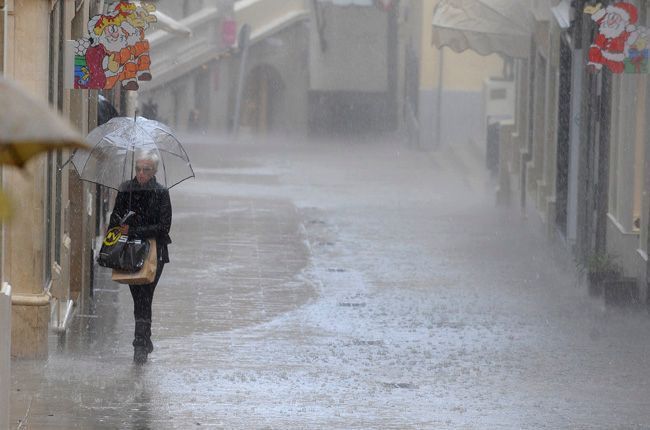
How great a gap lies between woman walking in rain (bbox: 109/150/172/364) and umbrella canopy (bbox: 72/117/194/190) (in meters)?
0.14

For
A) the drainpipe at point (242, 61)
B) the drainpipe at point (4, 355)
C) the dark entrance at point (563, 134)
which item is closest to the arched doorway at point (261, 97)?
the drainpipe at point (242, 61)

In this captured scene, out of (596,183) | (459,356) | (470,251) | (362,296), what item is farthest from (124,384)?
(470,251)

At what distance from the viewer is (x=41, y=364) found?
10461mm

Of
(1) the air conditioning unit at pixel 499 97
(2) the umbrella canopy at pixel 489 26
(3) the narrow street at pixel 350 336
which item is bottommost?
(3) the narrow street at pixel 350 336

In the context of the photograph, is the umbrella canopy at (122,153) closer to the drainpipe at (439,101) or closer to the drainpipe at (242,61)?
the drainpipe at (439,101)

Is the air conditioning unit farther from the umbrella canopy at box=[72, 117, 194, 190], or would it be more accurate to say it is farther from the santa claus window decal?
the umbrella canopy at box=[72, 117, 194, 190]

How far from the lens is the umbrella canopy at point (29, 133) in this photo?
150 inches

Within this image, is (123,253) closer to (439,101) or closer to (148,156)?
(148,156)

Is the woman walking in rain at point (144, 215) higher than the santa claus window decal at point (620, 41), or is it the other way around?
the santa claus window decal at point (620, 41)

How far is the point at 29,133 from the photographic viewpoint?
3809 millimetres

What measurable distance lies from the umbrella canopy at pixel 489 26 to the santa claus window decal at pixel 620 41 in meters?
9.15

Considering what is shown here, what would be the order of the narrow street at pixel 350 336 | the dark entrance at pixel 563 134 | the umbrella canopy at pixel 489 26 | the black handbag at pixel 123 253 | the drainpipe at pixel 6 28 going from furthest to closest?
1. the umbrella canopy at pixel 489 26
2. the dark entrance at pixel 563 134
3. the black handbag at pixel 123 253
4. the drainpipe at pixel 6 28
5. the narrow street at pixel 350 336

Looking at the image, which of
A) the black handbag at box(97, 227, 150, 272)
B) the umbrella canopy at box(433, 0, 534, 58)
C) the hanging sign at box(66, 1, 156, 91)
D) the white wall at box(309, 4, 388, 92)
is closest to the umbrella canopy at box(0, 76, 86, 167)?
the black handbag at box(97, 227, 150, 272)

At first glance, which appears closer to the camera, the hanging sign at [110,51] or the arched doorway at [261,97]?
the hanging sign at [110,51]
